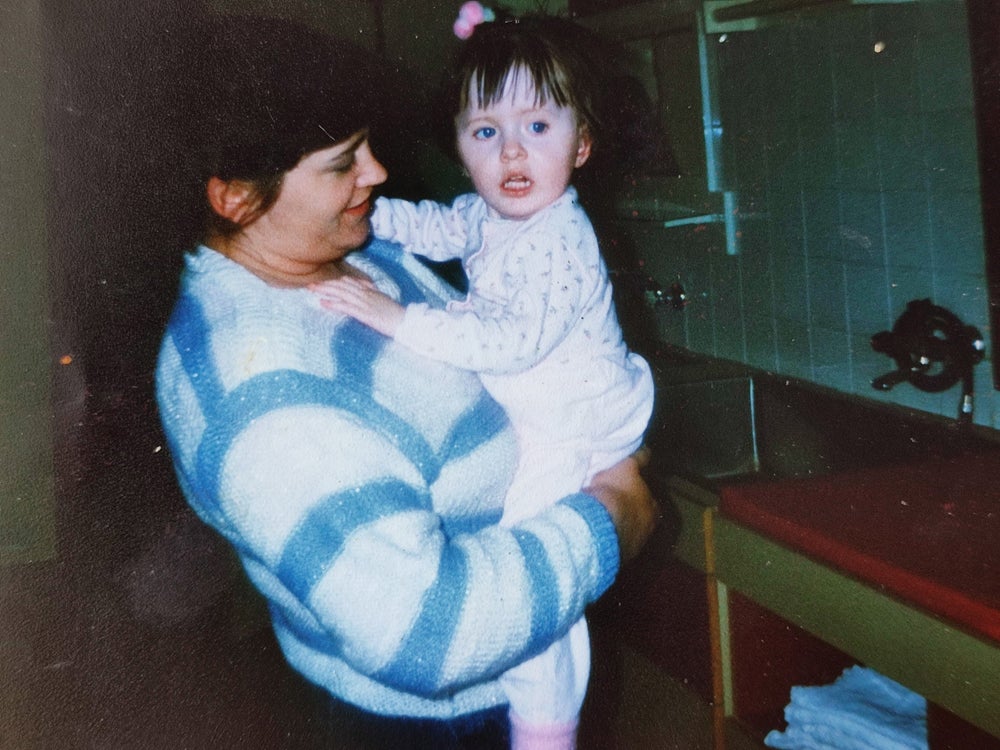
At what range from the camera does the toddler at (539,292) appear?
76cm

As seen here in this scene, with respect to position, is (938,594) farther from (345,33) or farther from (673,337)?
(673,337)

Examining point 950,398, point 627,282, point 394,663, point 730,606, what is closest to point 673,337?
point 627,282

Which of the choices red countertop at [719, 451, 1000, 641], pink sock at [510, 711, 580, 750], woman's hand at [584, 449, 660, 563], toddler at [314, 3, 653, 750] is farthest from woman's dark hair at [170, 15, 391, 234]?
red countertop at [719, 451, 1000, 641]

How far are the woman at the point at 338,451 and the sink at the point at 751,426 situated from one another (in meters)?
0.74

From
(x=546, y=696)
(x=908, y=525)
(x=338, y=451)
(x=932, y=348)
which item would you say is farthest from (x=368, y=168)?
(x=932, y=348)

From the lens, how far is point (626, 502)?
770 mm

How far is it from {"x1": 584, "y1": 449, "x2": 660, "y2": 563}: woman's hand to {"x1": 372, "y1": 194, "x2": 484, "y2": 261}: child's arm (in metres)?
0.28

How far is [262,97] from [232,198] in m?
0.10

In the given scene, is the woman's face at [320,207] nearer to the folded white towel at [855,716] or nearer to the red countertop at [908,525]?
the red countertop at [908,525]

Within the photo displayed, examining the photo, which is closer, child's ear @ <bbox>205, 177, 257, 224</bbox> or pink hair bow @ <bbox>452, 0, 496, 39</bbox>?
child's ear @ <bbox>205, 177, 257, 224</bbox>

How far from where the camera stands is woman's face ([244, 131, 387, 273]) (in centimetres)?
68

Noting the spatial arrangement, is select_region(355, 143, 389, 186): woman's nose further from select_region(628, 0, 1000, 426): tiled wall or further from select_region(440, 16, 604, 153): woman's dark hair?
select_region(628, 0, 1000, 426): tiled wall

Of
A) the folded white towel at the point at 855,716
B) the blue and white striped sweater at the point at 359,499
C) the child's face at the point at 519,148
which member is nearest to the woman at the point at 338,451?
the blue and white striped sweater at the point at 359,499

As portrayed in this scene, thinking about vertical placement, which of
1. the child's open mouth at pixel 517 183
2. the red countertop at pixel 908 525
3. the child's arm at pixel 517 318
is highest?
the child's open mouth at pixel 517 183
